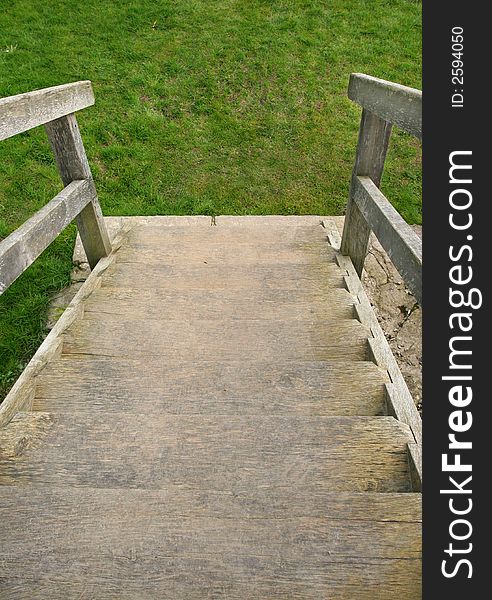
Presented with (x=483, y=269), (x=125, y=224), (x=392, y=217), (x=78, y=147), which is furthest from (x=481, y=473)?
(x=125, y=224)

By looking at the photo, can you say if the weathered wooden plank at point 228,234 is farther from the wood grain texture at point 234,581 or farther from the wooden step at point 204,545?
the wood grain texture at point 234,581

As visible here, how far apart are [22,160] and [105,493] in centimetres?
422

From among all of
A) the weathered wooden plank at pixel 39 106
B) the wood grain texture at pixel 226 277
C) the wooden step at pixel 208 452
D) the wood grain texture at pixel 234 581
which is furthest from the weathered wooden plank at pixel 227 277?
the wood grain texture at pixel 234 581

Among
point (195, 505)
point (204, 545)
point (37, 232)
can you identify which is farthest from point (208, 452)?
point (37, 232)

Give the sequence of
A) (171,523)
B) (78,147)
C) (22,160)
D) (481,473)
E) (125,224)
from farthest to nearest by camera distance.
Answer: (22,160) < (125,224) < (78,147) < (171,523) < (481,473)

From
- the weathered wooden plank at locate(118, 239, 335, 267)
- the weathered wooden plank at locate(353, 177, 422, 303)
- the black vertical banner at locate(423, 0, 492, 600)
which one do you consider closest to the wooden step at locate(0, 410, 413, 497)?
the black vertical banner at locate(423, 0, 492, 600)

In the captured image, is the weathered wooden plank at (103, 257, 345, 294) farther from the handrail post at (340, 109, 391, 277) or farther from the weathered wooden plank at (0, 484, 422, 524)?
the weathered wooden plank at (0, 484, 422, 524)

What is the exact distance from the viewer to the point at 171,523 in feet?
4.45

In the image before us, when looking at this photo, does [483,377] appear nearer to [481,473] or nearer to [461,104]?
[481,473]

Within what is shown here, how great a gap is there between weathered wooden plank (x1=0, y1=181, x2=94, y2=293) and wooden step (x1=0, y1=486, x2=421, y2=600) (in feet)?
2.84

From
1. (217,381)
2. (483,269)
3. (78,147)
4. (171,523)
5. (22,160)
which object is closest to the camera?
(483,269)

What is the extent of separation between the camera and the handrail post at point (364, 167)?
273cm

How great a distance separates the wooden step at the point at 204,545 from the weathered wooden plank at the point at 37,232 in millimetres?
864

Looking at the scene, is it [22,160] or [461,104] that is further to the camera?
[22,160]
